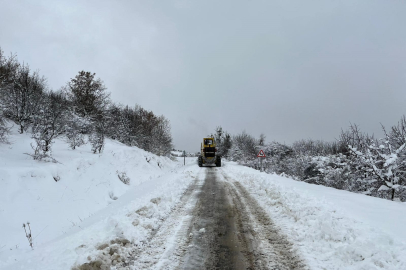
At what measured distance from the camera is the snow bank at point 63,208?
3846 millimetres

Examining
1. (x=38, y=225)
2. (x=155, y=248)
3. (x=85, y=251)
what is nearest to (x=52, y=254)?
(x=85, y=251)

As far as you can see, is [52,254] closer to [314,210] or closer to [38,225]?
[38,225]

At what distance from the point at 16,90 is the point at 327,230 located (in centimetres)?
1779

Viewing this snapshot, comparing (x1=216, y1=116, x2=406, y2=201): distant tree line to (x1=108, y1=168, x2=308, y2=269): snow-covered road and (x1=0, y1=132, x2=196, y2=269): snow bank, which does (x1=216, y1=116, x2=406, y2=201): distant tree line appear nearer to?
(x1=108, y1=168, x2=308, y2=269): snow-covered road

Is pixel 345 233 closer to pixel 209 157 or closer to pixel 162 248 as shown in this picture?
pixel 162 248

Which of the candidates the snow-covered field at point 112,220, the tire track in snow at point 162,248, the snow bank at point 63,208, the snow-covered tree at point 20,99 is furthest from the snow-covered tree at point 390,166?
the snow-covered tree at point 20,99

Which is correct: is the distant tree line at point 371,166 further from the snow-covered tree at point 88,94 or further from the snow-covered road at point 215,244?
the snow-covered tree at point 88,94

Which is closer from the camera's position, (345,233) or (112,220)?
(345,233)

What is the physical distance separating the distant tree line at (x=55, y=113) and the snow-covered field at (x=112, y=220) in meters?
1.39

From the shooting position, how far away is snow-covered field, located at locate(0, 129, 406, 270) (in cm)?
349

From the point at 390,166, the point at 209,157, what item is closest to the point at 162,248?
the point at 390,166

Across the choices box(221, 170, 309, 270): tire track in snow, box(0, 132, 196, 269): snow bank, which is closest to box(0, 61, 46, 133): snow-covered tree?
box(0, 132, 196, 269): snow bank

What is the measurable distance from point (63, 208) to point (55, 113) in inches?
244

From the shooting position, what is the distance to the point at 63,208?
7633 mm
